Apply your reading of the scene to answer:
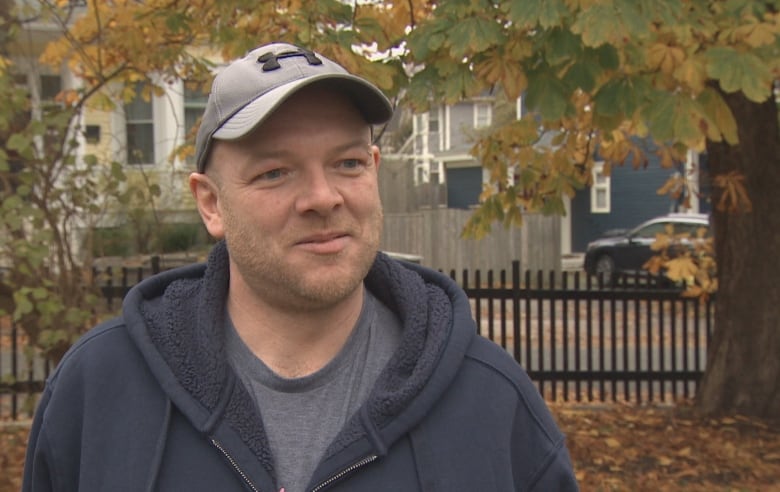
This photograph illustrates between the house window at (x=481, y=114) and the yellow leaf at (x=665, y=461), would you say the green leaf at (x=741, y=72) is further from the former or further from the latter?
the house window at (x=481, y=114)

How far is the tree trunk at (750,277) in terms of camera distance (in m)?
7.28

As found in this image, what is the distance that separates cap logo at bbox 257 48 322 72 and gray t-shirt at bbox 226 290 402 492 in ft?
1.65

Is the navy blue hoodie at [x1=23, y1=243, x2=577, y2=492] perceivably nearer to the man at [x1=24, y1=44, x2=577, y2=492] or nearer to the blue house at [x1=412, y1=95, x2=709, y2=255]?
the man at [x1=24, y1=44, x2=577, y2=492]

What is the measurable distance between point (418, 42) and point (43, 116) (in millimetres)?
2663

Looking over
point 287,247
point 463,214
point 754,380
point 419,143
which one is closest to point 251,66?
point 287,247

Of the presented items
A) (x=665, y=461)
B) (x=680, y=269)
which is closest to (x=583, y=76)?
(x=665, y=461)

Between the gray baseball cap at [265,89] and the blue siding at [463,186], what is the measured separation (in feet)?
97.1

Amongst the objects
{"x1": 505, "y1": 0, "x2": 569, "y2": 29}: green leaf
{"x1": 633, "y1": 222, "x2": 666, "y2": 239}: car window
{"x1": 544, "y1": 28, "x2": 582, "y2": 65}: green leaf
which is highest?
{"x1": 505, "y1": 0, "x2": 569, "y2": 29}: green leaf

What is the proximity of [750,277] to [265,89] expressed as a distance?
679 cm

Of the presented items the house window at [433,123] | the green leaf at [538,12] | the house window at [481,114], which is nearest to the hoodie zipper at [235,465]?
the green leaf at [538,12]

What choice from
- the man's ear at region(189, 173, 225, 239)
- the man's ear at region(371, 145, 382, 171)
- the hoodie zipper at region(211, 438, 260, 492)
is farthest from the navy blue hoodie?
the man's ear at region(371, 145, 382, 171)

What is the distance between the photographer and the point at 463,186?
32000 millimetres

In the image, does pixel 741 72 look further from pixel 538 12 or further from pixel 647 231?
pixel 647 231

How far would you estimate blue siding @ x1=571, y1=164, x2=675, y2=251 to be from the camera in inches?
1040
